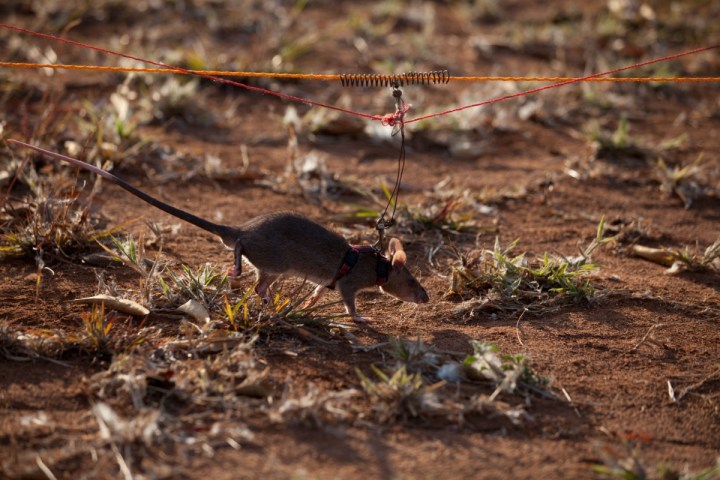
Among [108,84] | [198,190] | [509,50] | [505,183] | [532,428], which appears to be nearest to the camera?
[532,428]

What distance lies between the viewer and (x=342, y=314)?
4320 millimetres

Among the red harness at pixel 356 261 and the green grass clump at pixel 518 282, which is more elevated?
the red harness at pixel 356 261

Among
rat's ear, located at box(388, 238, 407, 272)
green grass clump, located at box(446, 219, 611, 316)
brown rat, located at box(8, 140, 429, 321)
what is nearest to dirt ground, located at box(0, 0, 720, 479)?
green grass clump, located at box(446, 219, 611, 316)

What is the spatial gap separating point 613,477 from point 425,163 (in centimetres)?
427

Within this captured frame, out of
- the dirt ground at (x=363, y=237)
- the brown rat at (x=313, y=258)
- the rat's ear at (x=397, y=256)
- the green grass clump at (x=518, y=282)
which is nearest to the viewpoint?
the dirt ground at (x=363, y=237)

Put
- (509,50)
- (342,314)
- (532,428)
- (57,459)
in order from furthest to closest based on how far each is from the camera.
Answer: (509,50) < (342,314) < (532,428) < (57,459)

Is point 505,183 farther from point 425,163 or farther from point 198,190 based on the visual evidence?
point 198,190

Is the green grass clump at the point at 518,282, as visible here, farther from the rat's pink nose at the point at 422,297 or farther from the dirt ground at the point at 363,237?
the rat's pink nose at the point at 422,297

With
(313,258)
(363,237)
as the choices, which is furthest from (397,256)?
(363,237)

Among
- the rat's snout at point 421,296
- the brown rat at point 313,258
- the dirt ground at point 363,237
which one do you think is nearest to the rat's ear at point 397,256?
the brown rat at point 313,258

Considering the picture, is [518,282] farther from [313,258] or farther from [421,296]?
[313,258]

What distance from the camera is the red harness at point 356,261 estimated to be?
446 cm

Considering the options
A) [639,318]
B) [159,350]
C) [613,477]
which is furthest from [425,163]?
[613,477]

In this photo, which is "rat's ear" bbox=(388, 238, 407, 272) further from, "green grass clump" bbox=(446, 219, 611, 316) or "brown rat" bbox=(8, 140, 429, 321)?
"green grass clump" bbox=(446, 219, 611, 316)
